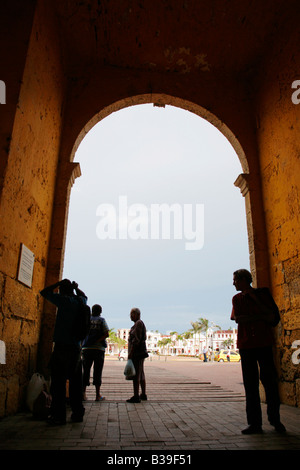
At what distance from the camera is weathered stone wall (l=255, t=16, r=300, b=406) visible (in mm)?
4695

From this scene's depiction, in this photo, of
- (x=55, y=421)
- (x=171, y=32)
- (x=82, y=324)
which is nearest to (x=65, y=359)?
(x=82, y=324)

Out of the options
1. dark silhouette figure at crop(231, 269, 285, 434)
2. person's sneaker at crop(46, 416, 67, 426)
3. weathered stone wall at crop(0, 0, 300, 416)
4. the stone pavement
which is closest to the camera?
the stone pavement

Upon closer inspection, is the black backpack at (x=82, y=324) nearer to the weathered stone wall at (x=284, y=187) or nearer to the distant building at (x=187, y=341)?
the weathered stone wall at (x=284, y=187)

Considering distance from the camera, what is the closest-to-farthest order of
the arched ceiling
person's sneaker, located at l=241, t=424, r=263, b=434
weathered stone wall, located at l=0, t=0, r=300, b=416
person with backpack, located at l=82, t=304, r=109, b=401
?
person's sneaker, located at l=241, t=424, r=263, b=434 < weathered stone wall, located at l=0, t=0, r=300, b=416 < person with backpack, located at l=82, t=304, r=109, b=401 < the arched ceiling

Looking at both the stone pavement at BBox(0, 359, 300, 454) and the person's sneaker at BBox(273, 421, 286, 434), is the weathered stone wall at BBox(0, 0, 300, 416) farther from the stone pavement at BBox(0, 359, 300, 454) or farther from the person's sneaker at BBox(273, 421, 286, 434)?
the person's sneaker at BBox(273, 421, 286, 434)

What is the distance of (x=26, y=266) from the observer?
4.14 metres

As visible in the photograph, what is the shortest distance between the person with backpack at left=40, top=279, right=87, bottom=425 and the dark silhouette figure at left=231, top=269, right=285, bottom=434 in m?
1.78

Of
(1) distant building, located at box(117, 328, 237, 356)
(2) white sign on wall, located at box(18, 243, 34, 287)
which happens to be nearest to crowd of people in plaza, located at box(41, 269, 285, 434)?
(2) white sign on wall, located at box(18, 243, 34, 287)

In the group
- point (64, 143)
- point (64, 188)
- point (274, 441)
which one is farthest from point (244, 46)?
point (274, 441)

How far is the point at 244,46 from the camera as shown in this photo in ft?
20.5

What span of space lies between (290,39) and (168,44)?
229cm

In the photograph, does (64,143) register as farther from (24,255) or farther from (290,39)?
A: (290,39)

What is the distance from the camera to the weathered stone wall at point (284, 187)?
470 cm

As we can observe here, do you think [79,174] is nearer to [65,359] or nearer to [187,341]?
[65,359]
